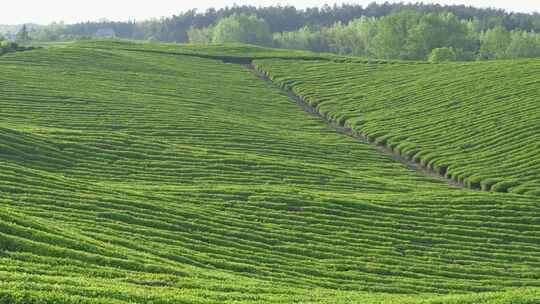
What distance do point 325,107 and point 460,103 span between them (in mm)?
15055

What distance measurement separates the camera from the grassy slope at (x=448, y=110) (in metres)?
57.6

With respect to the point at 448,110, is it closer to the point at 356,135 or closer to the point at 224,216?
the point at 356,135

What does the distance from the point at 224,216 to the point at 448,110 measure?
136ft

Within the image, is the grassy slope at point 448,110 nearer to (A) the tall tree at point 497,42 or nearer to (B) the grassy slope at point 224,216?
(B) the grassy slope at point 224,216

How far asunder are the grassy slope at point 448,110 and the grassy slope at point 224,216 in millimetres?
4163

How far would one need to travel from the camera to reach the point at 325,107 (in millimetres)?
84562

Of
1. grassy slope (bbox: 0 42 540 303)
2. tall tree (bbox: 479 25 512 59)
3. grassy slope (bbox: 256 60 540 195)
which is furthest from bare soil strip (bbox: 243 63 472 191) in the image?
tall tree (bbox: 479 25 512 59)

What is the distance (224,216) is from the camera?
40812mm

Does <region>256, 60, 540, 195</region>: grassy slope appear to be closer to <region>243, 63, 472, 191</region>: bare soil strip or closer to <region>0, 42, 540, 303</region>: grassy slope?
<region>243, 63, 472, 191</region>: bare soil strip

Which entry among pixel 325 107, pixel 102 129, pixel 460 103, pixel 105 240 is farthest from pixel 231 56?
pixel 105 240

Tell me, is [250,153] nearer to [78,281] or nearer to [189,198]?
[189,198]

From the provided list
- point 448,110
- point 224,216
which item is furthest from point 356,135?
point 224,216

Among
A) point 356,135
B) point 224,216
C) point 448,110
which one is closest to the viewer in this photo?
point 224,216

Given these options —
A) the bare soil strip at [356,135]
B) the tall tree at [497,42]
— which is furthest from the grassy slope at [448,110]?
the tall tree at [497,42]
